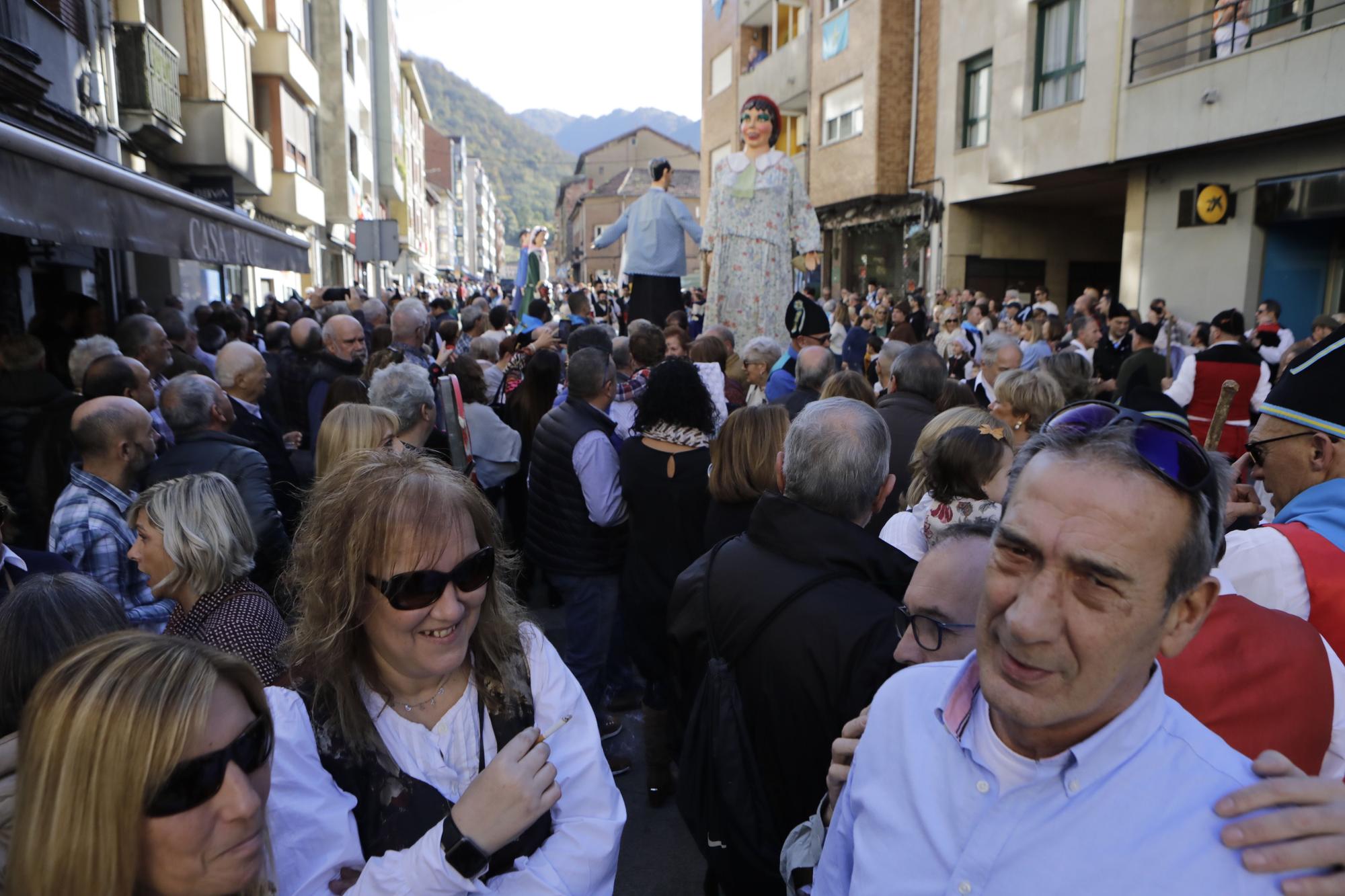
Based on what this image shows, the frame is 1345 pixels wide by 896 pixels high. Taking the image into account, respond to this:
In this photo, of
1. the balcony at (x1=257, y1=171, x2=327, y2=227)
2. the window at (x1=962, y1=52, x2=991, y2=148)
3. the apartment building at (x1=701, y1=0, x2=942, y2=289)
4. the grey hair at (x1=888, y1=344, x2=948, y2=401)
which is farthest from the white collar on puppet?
the balcony at (x1=257, y1=171, x2=327, y2=227)

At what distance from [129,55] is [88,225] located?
879 centimetres

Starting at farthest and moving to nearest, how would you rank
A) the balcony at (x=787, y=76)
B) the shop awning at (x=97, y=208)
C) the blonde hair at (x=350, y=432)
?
the balcony at (x=787, y=76)
the shop awning at (x=97, y=208)
the blonde hair at (x=350, y=432)

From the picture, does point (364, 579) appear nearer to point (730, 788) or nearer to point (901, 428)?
point (730, 788)

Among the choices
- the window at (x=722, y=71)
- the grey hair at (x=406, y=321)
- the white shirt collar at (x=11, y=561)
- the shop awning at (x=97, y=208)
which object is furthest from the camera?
the window at (x=722, y=71)

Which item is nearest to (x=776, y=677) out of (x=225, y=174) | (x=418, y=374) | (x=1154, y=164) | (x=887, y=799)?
(x=887, y=799)

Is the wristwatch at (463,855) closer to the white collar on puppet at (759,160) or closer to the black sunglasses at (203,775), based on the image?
the black sunglasses at (203,775)

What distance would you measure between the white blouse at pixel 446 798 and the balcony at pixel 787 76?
24830mm

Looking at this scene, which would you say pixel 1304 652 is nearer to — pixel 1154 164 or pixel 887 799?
pixel 887 799

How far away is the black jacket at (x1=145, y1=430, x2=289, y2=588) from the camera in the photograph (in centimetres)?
404

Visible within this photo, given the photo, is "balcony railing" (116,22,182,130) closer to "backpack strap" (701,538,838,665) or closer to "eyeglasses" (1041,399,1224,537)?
"backpack strap" (701,538,838,665)

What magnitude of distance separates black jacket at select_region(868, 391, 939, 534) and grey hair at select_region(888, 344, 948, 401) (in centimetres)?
4

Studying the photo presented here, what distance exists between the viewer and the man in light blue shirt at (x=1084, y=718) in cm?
132

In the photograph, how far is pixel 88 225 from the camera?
18.2ft

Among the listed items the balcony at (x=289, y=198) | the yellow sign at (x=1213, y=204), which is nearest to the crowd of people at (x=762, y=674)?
the yellow sign at (x=1213, y=204)
